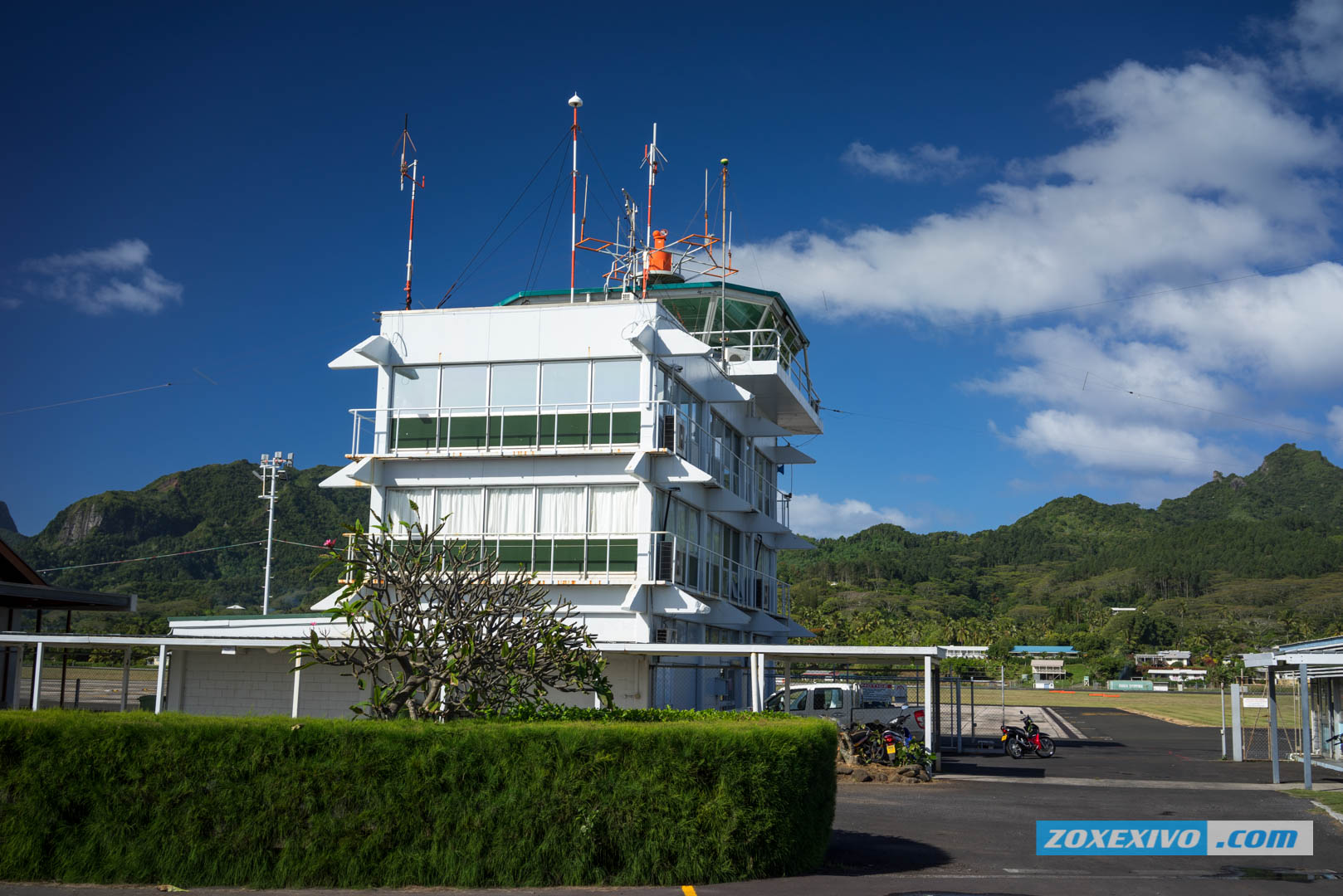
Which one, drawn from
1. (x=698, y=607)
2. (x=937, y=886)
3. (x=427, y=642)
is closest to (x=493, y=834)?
(x=427, y=642)

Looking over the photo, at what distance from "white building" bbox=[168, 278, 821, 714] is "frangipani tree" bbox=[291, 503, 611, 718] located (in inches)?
508

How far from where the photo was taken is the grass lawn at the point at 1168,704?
5325 cm

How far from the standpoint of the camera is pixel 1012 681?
361ft

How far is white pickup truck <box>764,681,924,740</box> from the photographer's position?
90.0 feet

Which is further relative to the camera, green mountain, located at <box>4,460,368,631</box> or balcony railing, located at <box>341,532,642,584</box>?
green mountain, located at <box>4,460,368,631</box>

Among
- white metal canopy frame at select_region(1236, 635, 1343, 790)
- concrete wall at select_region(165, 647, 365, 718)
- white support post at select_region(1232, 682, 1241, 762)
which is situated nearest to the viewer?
white metal canopy frame at select_region(1236, 635, 1343, 790)

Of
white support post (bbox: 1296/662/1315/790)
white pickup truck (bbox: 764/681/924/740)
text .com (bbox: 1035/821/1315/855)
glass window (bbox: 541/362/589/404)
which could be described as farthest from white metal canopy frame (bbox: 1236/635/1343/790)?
glass window (bbox: 541/362/589/404)

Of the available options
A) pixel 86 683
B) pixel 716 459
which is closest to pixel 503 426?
pixel 716 459

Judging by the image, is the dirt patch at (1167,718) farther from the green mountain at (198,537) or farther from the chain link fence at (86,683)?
the green mountain at (198,537)

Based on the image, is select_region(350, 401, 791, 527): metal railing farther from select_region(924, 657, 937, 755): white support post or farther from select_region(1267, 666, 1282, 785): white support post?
select_region(1267, 666, 1282, 785): white support post

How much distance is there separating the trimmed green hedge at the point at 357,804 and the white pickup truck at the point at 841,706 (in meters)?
17.0

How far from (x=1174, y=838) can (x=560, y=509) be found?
649 inches

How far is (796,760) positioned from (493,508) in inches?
725

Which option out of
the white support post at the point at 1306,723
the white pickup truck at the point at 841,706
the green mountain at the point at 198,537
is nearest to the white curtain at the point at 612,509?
the white pickup truck at the point at 841,706
